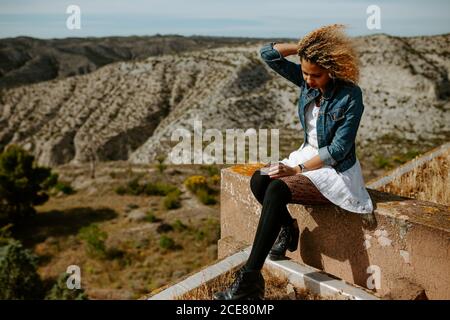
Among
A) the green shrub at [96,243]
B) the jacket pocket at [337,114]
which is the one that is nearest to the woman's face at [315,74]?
the jacket pocket at [337,114]

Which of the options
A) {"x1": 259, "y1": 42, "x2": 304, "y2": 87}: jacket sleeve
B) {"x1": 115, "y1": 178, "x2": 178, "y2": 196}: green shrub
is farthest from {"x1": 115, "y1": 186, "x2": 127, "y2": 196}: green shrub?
{"x1": 259, "y1": 42, "x2": 304, "y2": 87}: jacket sleeve

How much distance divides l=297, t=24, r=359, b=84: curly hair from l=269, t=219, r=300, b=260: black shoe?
1.04 m

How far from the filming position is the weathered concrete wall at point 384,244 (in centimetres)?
244

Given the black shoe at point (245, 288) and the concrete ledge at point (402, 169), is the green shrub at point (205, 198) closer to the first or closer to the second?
the concrete ledge at point (402, 169)

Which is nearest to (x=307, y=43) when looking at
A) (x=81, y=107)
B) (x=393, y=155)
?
(x=393, y=155)

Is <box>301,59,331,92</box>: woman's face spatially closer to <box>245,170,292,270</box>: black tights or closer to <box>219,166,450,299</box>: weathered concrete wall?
<box>245,170,292,270</box>: black tights

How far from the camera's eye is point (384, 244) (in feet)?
8.70

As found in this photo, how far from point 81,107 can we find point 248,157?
3037cm

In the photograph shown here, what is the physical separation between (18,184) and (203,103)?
16749 millimetres

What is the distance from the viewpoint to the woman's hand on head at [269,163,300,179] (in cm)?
272

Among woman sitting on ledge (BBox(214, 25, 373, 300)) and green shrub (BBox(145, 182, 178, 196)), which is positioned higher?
woman sitting on ledge (BBox(214, 25, 373, 300))

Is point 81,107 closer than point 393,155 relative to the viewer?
No
